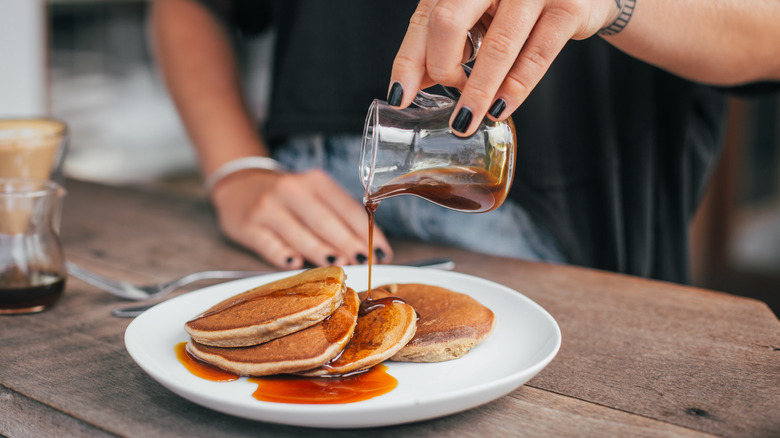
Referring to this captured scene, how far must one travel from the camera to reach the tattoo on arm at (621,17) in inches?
A: 40.8

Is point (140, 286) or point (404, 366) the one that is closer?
point (404, 366)

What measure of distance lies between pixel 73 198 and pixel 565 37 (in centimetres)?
157

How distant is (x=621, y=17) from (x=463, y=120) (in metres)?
0.39

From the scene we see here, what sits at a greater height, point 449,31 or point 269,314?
point 449,31

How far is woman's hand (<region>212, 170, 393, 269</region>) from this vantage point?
55.2 inches

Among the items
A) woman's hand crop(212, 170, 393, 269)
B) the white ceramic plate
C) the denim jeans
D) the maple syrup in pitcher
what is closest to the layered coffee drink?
→ woman's hand crop(212, 170, 393, 269)

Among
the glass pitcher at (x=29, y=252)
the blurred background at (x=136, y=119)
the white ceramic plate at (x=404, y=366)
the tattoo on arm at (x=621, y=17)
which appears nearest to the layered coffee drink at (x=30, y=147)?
the glass pitcher at (x=29, y=252)

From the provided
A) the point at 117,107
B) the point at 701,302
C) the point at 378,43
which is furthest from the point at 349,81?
the point at 117,107

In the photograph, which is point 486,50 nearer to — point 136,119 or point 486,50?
point 486,50

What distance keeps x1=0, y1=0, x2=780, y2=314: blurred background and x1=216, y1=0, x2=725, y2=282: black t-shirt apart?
2067 mm

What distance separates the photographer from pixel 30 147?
4.26ft

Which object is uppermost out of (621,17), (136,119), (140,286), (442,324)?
(621,17)

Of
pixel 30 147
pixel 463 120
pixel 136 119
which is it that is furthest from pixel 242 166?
pixel 136 119

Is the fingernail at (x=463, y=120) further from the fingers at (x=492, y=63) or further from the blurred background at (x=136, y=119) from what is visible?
the blurred background at (x=136, y=119)
